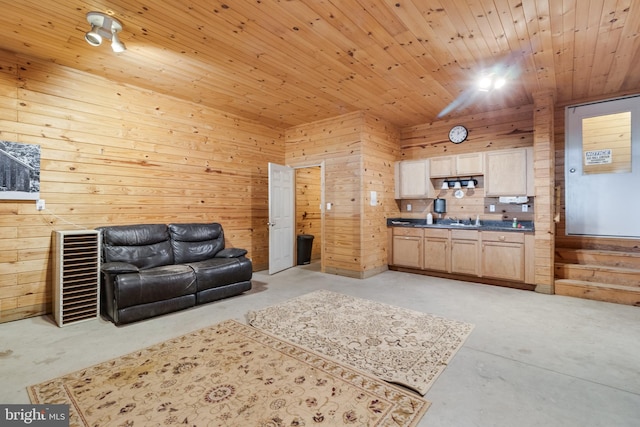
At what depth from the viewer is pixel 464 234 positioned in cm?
496

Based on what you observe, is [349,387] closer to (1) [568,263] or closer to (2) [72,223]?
(2) [72,223]

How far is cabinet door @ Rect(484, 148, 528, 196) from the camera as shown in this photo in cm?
467

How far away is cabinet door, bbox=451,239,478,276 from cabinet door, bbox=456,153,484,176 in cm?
119

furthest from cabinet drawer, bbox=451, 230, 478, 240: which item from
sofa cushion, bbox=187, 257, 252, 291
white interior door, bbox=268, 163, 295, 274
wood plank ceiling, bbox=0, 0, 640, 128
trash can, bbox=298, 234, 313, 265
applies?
sofa cushion, bbox=187, 257, 252, 291

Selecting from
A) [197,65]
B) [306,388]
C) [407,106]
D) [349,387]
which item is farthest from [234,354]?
[407,106]

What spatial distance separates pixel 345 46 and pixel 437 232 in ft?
11.2

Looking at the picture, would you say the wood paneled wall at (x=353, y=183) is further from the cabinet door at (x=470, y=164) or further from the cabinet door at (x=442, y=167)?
the cabinet door at (x=470, y=164)

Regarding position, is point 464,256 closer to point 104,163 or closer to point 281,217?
point 281,217

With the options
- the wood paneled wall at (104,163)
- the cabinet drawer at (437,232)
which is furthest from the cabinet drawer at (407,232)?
the wood paneled wall at (104,163)

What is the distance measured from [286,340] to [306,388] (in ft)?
2.52

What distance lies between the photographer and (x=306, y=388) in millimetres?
2037

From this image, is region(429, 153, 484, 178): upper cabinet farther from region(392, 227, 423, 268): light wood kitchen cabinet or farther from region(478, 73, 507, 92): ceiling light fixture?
region(478, 73, 507, 92): ceiling light fixture

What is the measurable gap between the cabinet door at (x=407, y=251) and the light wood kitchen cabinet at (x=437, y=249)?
13 cm

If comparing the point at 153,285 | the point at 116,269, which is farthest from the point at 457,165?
the point at 116,269
